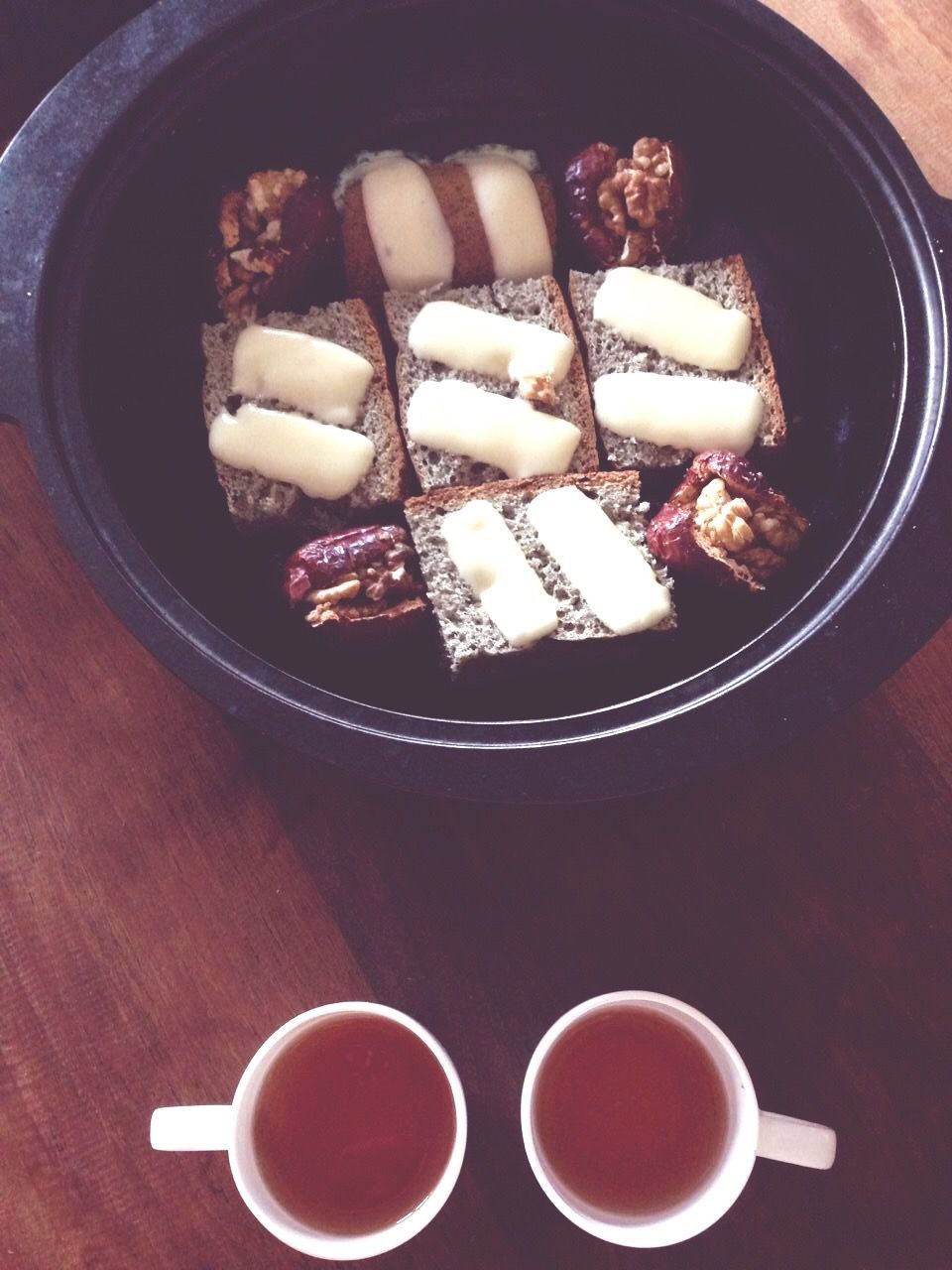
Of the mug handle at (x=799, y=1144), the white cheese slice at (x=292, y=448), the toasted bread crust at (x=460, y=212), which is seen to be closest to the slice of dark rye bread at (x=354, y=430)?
the white cheese slice at (x=292, y=448)

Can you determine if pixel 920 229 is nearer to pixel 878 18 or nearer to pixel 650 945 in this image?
pixel 878 18

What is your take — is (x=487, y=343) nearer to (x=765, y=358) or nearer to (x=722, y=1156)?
(x=765, y=358)

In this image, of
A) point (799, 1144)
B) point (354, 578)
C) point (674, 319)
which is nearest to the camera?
point (799, 1144)

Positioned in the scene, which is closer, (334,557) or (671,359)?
(334,557)

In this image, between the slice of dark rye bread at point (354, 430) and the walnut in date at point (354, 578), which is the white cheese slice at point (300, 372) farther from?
the walnut in date at point (354, 578)

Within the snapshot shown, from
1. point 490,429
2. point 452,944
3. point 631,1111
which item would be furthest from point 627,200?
point 631,1111

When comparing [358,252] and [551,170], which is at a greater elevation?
[551,170]
